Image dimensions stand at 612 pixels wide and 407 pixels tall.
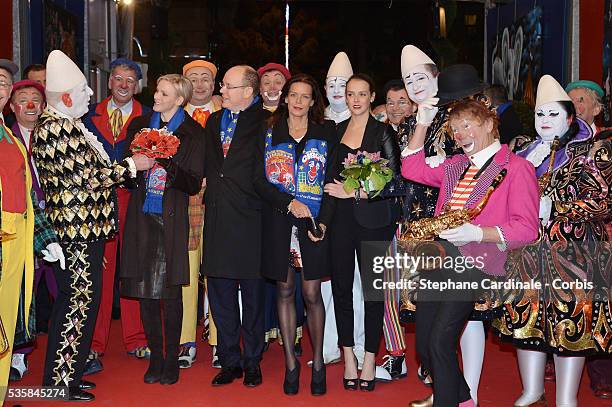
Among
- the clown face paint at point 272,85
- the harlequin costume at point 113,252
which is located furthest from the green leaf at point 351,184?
the harlequin costume at point 113,252

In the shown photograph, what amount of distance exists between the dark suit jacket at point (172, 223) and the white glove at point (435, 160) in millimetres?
1472

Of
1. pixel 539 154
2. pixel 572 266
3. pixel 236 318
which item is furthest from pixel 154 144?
pixel 572 266

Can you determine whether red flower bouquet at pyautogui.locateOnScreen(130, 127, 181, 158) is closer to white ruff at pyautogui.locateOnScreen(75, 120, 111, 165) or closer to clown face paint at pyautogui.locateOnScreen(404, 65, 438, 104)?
white ruff at pyautogui.locateOnScreen(75, 120, 111, 165)

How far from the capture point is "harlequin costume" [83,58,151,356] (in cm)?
590

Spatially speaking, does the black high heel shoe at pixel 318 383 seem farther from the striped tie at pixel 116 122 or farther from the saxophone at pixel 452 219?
the striped tie at pixel 116 122

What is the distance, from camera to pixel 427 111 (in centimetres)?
454

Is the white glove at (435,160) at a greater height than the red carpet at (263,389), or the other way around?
the white glove at (435,160)

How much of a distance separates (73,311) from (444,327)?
2166mm

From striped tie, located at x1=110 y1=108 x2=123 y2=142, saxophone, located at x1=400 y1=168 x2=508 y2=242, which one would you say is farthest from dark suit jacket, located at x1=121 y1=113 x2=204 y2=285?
saxophone, located at x1=400 y1=168 x2=508 y2=242

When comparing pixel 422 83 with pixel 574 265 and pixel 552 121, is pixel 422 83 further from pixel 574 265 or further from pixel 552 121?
pixel 574 265

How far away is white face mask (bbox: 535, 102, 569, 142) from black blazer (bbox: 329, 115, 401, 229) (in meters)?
0.90

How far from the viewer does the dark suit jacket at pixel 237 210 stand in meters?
5.27

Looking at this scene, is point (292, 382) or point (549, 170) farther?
point (292, 382)

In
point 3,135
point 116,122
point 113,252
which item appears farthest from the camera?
point 116,122
